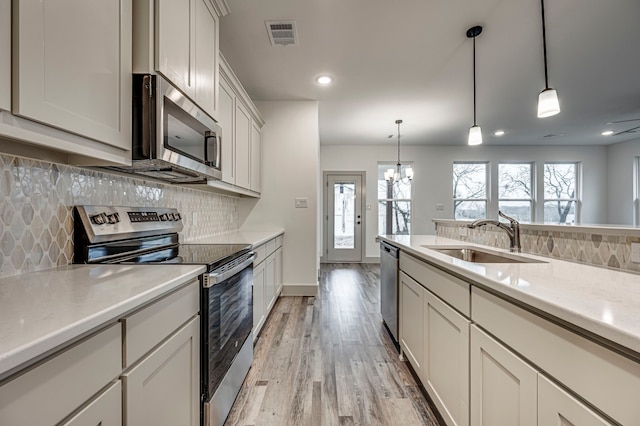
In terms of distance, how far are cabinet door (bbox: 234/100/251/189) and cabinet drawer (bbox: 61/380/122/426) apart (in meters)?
2.13

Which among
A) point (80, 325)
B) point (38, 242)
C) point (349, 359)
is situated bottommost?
point (349, 359)

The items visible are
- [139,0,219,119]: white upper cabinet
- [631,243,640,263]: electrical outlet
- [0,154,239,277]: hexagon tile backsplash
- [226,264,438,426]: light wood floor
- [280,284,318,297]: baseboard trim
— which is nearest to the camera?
[0,154,239,277]: hexagon tile backsplash

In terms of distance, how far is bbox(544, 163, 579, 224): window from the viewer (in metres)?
6.69

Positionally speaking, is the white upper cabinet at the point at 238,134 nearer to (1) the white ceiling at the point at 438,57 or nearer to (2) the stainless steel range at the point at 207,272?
(1) the white ceiling at the point at 438,57

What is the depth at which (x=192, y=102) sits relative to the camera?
1559 mm

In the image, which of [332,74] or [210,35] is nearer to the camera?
[210,35]

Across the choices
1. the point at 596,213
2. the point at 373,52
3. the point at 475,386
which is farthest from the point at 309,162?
the point at 596,213

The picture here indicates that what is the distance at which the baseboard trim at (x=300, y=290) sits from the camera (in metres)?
3.80

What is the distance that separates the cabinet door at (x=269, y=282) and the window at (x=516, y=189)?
5949 mm

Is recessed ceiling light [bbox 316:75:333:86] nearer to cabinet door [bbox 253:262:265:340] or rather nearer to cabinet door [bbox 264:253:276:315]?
cabinet door [bbox 264:253:276:315]

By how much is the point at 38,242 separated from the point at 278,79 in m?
2.78

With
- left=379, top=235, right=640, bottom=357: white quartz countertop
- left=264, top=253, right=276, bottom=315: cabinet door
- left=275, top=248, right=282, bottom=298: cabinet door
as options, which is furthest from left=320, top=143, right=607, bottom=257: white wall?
left=379, top=235, right=640, bottom=357: white quartz countertop

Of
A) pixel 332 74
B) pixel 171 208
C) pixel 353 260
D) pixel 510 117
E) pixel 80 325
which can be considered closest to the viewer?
pixel 80 325

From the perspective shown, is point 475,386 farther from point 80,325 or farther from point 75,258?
point 75,258
